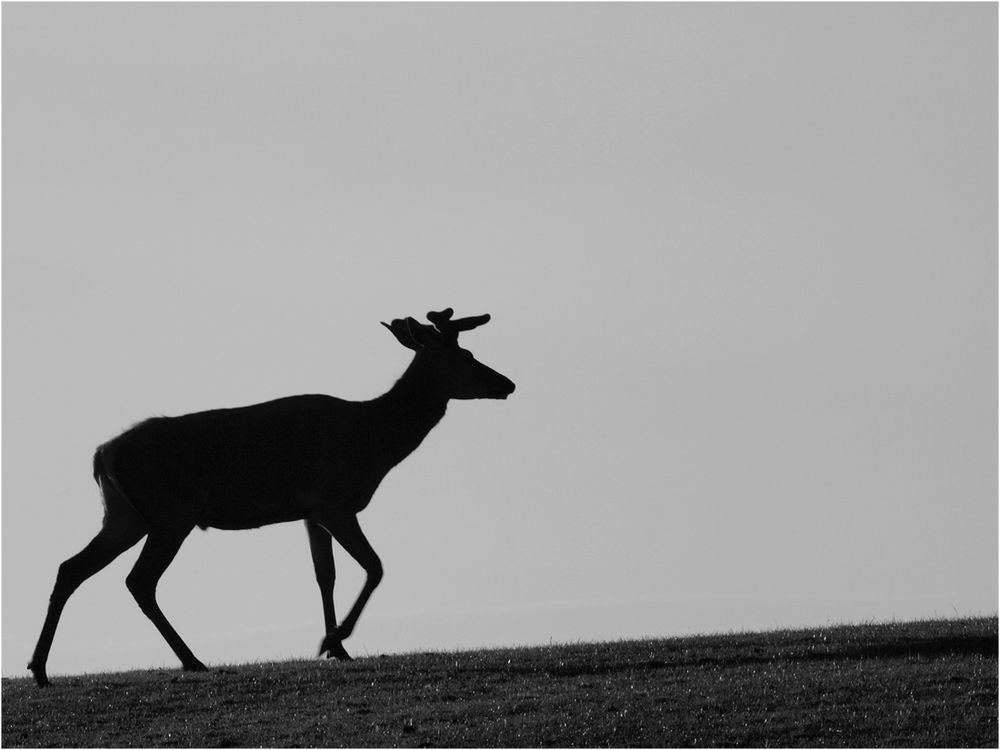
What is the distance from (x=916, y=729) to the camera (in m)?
18.4

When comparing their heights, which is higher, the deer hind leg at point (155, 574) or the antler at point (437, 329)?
the antler at point (437, 329)

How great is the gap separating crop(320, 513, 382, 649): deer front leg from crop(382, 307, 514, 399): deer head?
215 centimetres

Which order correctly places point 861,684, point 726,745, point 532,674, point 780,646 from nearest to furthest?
1. point 726,745
2. point 861,684
3. point 532,674
4. point 780,646

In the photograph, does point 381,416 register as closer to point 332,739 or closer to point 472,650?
point 472,650

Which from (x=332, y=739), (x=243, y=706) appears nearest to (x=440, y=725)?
(x=332, y=739)

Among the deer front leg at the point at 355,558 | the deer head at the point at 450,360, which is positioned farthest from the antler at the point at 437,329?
the deer front leg at the point at 355,558

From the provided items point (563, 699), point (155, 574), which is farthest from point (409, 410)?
point (563, 699)

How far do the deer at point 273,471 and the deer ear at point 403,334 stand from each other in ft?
0.06

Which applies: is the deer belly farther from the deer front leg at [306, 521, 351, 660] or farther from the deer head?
the deer head

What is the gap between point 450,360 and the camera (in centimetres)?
2433

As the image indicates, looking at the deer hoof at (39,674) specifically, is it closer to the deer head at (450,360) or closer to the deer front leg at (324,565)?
the deer front leg at (324,565)

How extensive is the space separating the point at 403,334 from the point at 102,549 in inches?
171

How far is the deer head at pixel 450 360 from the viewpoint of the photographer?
79.5ft

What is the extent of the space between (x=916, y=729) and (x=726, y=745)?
1771 mm
